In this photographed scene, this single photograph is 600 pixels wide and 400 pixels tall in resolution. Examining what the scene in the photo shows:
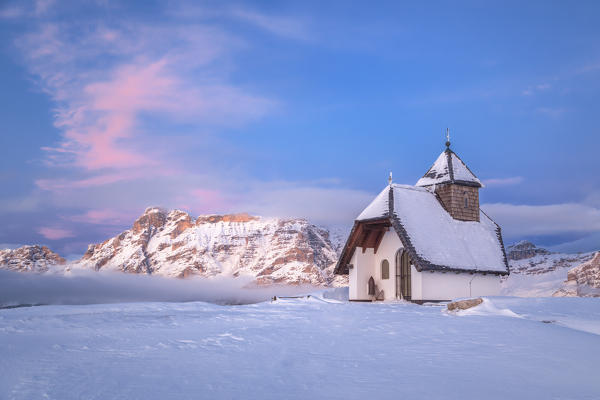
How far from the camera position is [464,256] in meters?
28.1

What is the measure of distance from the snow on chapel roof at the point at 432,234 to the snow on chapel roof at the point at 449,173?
95cm

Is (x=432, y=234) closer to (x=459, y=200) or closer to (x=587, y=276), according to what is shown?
(x=459, y=200)

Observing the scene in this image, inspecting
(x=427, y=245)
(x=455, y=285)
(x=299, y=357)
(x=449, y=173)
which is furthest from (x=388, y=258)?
(x=299, y=357)

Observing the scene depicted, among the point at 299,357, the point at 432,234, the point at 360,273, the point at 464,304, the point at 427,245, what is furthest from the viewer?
the point at 360,273

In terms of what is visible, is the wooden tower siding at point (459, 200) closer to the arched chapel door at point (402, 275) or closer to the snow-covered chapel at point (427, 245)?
the snow-covered chapel at point (427, 245)

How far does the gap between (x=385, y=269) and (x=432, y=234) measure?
333 cm

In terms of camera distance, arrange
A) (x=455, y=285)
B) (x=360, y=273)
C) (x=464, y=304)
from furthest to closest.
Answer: (x=360, y=273) < (x=455, y=285) < (x=464, y=304)

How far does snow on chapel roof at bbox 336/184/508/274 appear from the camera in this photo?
26062mm

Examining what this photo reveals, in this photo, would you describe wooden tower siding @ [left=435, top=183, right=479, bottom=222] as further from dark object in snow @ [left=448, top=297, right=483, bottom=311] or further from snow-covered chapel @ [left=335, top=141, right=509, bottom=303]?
dark object in snow @ [left=448, top=297, right=483, bottom=311]

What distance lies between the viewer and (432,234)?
27641 millimetres

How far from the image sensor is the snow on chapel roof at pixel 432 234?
85.5ft

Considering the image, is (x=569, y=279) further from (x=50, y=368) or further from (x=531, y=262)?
(x=531, y=262)

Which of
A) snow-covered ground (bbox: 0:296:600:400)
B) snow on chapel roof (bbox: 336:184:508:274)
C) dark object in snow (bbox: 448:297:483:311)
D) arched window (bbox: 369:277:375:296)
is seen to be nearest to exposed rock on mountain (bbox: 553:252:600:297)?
snow on chapel roof (bbox: 336:184:508:274)

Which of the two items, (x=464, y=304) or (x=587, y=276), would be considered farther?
(x=587, y=276)
